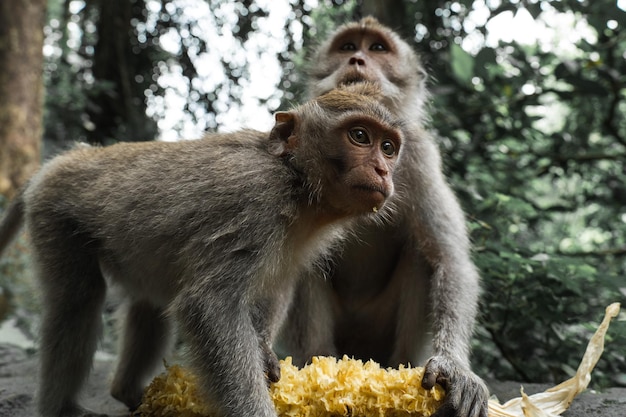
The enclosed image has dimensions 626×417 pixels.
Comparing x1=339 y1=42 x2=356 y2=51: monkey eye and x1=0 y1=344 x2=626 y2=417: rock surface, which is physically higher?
x1=339 y1=42 x2=356 y2=51: monkey eye

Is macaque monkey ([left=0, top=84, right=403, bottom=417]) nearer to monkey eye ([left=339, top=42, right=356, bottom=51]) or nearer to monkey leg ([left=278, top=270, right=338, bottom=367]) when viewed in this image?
monkey leg ([left=278, top=270, right=338, bottom=367])

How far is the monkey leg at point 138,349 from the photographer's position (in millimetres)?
4234

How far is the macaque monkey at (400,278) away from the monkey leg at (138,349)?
2.89 feet

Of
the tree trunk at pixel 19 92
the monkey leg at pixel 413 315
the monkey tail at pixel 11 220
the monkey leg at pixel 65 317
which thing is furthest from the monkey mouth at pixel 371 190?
the tree trunk at pixel 19 92

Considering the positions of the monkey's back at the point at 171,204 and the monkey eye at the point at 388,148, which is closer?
the monkey's back at the point at 171,204

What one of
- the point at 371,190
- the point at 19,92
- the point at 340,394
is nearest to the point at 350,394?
the point at 340,394

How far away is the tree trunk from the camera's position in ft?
25.2

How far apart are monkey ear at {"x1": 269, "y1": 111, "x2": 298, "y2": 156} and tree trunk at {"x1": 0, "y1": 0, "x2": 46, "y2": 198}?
5210mm

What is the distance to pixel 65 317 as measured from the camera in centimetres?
370

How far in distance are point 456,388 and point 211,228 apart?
1.49 m

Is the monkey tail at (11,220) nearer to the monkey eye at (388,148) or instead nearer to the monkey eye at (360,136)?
the monkey eye at (360,136)

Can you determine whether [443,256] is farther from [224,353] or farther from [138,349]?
[138,349]

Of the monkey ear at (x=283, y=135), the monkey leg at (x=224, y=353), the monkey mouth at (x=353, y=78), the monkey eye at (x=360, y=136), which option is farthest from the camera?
the monkey mouth at (x=353, y=78)

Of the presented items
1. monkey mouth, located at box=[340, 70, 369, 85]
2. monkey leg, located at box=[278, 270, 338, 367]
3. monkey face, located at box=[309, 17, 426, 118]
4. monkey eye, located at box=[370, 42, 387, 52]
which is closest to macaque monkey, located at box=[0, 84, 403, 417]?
monkey leg, located at box=[278, 270, 338, 367]
